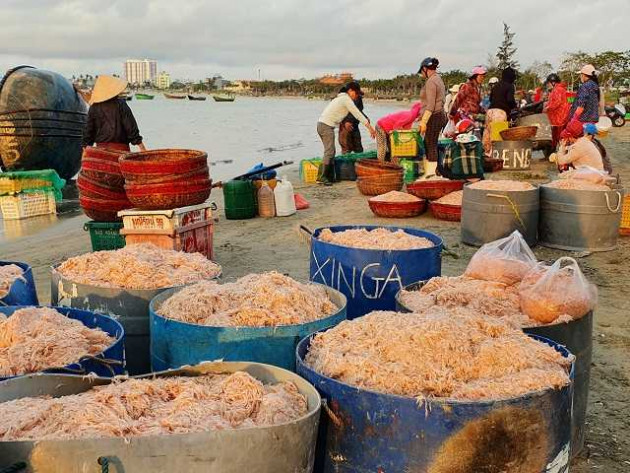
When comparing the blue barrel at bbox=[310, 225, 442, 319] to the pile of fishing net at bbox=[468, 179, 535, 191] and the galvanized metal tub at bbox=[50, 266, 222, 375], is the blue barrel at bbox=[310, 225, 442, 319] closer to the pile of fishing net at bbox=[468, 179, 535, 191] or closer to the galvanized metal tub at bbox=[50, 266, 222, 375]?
the galvanized metal tub at bbox=[50, 266, 222, 375]

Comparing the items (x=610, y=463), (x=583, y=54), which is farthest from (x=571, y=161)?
(x=583, y=54)

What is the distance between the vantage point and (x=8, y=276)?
4016 millimetres

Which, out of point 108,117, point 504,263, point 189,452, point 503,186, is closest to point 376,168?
point 503,186

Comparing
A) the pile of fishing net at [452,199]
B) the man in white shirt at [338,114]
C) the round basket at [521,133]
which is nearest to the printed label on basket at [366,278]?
the pile of fishing net at [452,199]

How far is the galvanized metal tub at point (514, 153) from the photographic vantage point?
1501 cm

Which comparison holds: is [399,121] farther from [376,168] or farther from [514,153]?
[376,168]

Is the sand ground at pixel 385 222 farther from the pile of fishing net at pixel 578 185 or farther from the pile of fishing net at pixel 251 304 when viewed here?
the pile of fishing net at pixel 251 304

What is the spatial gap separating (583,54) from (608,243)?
43.6 meters

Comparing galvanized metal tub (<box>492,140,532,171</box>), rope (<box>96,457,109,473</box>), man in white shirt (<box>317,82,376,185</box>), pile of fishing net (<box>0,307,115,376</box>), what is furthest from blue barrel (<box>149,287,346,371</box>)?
galvanized metal tub (<box>492,140,532,171</box>)

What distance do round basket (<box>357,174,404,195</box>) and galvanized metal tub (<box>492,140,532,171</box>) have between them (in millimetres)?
4235

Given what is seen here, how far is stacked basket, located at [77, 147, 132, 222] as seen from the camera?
6609 millimetres

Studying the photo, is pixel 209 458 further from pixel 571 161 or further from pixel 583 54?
pixel 583 54

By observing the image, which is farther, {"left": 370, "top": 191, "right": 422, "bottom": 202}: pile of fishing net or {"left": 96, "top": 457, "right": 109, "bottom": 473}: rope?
{"left": 370, "top": 191, "right": 422, "bottom": 202}: pile of fishing net

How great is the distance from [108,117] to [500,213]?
506 cm
